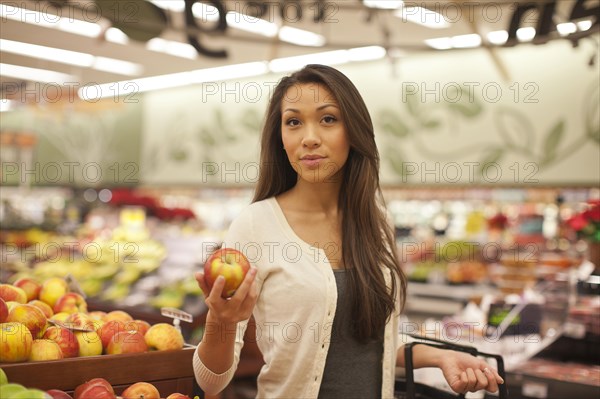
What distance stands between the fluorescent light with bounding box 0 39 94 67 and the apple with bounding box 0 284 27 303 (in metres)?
8.47

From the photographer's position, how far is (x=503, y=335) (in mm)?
3609

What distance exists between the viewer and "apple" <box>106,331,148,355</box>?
5.79 ft

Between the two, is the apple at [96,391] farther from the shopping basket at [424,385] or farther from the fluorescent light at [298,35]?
the fluorescent light at [298,35]

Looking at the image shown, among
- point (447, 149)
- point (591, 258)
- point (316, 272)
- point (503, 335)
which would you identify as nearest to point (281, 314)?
point (316, 272)

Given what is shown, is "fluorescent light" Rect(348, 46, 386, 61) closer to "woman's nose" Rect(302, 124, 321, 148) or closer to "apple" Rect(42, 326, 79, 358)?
"woman's nose" Rect(302, 124, 321, 148)

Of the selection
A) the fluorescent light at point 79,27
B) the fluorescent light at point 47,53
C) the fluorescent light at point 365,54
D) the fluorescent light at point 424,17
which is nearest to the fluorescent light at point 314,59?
the fluorescent light at point 365,54

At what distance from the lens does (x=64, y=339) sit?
5.43 ft

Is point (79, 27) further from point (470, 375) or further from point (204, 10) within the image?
point (470, 375)

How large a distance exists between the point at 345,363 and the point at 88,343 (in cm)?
73

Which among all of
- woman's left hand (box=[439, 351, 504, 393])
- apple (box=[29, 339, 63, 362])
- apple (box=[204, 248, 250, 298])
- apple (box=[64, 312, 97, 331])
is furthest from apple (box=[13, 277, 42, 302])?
woman's left hand (box=[439, 351, 504, 393])

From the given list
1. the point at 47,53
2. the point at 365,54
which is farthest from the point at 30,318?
the point at 47,53

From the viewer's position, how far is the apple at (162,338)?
6.13ft

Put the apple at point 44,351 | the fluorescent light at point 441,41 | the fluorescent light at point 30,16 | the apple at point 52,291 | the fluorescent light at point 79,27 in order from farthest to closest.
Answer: the fluorescent light at point 79,27
the fluorescent light at point 441,41
the fluorescent light at point 30,16
the apple at point 52,291
the apple at point 44,351

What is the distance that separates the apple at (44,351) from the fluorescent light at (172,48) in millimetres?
7953
